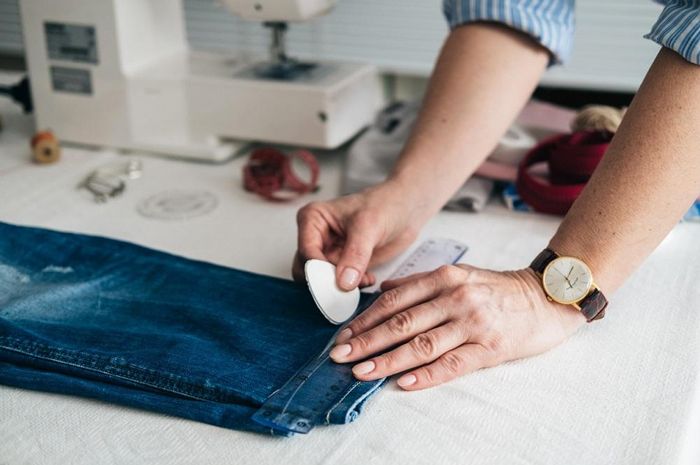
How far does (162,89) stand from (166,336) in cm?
83

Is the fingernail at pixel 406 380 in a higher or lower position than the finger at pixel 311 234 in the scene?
lower

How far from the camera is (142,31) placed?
5.84ft

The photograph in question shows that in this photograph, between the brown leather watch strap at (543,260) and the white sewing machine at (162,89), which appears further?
the white sewing machine at (162,89)

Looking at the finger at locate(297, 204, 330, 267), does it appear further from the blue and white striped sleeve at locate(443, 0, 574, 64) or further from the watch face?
the blue and white striped sleeve at locate(443, 0, 574, 64)

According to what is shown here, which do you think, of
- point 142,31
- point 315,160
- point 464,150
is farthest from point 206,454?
point 142,31

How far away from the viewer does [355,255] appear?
116 centimetres

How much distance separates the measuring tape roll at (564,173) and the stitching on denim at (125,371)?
735 millimetres

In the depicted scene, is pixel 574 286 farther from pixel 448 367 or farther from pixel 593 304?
pixel 448 367

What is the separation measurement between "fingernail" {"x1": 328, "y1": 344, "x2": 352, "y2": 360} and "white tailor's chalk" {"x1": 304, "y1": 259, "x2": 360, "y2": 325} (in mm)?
81

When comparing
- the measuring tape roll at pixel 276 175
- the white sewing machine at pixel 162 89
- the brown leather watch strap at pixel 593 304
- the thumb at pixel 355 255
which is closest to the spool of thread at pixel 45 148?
the white sewing machine at pixel 162 89

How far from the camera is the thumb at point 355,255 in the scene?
1.13 meters

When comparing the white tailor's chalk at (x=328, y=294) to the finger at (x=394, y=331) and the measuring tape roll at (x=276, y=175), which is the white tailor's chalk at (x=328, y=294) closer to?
the finger at (x=394, y=331)

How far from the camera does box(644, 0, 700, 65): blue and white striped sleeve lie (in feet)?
3.42

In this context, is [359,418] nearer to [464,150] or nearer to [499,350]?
[499,350]
